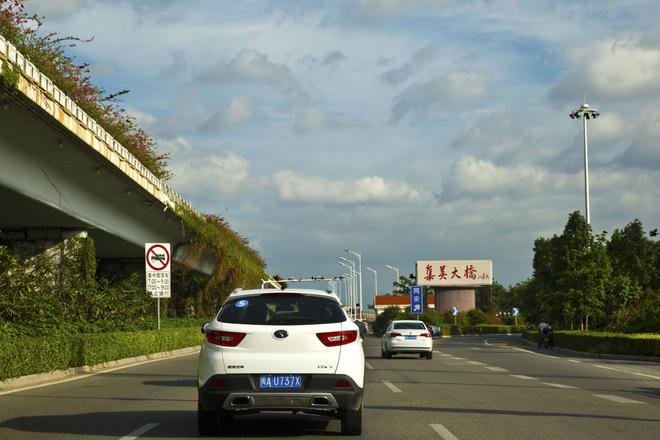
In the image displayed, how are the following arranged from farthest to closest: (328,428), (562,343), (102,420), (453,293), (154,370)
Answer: (453,293), (562,343), (154,370), (102,420), (328,428)

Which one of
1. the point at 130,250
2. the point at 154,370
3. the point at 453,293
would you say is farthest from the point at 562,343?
the point at 453,293

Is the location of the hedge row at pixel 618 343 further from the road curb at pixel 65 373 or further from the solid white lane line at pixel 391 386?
the solid white lane line at pixel 391 386

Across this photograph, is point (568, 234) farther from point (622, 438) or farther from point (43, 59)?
point (622, 438)

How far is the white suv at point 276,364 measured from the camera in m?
9.84

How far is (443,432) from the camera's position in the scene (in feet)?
35.3

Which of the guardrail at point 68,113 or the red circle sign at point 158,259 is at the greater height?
the guardrail at point 68,113

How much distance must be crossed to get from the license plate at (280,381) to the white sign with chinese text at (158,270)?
20578 millimetres

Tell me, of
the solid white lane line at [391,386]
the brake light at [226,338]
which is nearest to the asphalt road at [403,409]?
the solid white lane line at [391,386]

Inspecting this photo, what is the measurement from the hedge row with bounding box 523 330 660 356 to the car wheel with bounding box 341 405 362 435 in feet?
85.1

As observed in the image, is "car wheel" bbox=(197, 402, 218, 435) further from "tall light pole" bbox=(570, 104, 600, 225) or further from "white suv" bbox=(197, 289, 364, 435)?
"tall light pole" bbox=(570, 104, 600, 225)

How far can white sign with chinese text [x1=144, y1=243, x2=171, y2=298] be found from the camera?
1180 inches

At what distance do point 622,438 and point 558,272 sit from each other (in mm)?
44643

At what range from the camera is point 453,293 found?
409 feet

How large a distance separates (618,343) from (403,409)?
25.2m
